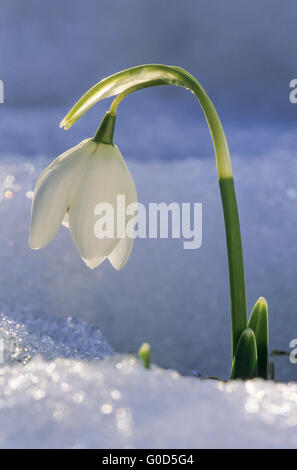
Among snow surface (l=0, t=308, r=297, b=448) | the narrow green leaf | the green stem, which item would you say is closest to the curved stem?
the green stem

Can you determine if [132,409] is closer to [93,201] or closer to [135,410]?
[135,410]

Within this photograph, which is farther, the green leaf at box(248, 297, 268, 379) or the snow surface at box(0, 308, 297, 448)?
the green leaf at box(248, 297, 268, 379)

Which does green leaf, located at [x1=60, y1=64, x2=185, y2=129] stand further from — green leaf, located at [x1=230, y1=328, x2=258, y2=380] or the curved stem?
green leaf, located at [x1=230, y1=328, x2=258, y2=380]

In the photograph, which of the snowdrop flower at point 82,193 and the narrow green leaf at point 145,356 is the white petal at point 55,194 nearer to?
the snowdrop flower at point 82,193

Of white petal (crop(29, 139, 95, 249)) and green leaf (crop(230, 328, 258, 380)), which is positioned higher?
white petal (crop(29, 139, 95, 249))

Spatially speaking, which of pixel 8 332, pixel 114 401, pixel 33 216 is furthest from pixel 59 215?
pixel 114 401

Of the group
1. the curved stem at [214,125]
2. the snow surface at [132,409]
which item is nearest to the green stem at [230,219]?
the curved stem at [214,125]

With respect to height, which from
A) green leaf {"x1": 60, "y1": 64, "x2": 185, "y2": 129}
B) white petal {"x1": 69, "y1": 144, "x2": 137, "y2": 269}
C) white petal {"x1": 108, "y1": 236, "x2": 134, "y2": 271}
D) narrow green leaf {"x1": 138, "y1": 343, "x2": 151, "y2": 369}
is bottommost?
narrow green leaf {"x1": 138, "y1": 343, "x2": 151, "y2": 369}
